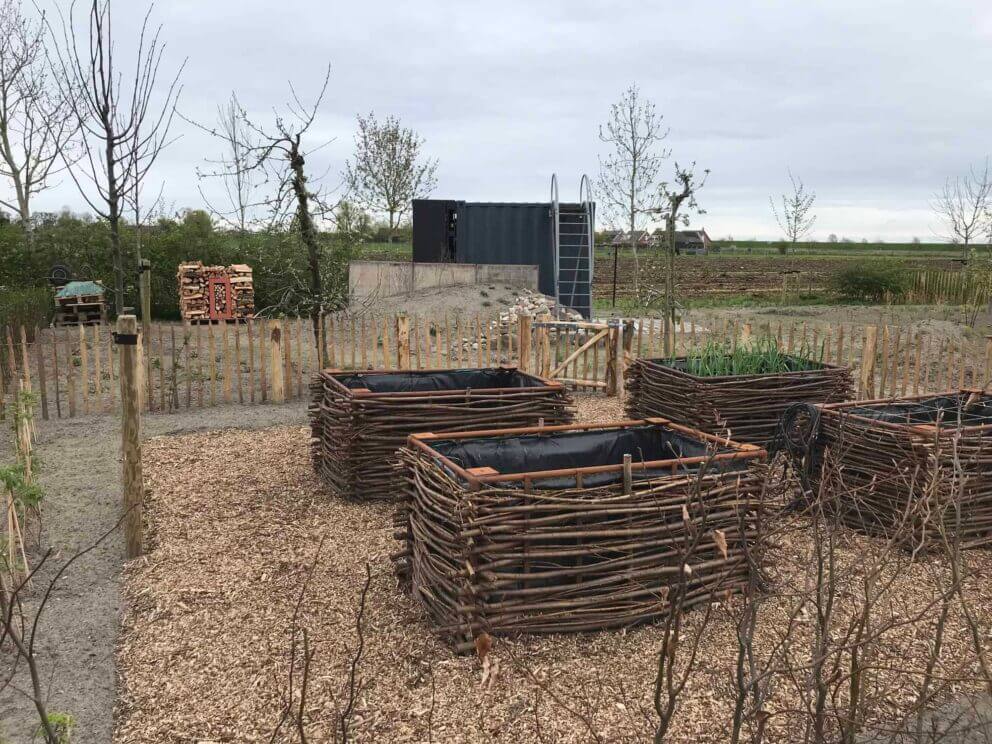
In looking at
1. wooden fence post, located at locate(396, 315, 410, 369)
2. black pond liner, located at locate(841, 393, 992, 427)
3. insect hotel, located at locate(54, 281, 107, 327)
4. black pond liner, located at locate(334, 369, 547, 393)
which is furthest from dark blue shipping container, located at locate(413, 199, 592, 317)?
black pond liner, located at locate(841, 393, 992, 427)

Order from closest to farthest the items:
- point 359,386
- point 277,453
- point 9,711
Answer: point 9,711, point 359,386, point 277,453

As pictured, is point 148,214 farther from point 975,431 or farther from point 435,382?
point 975,431

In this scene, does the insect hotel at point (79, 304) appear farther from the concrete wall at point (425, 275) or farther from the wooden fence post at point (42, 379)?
the wooden fence post at point (42, 379)

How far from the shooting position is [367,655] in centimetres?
391

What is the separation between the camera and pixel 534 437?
16.3 feet

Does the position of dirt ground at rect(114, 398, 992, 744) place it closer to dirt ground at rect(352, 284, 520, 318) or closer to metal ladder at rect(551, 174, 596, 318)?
dirt ground at rect(352, 284, 520, 318)

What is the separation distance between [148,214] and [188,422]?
273cm

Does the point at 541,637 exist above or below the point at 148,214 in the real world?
below

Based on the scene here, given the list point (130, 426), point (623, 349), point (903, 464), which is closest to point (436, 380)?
point (130, 426)

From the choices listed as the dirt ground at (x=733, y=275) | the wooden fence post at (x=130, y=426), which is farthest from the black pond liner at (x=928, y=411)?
the dirt ground at (x=733, y=275)

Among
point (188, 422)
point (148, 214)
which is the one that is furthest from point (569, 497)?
point (148, 214)

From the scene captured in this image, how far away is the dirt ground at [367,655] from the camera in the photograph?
3.32 m

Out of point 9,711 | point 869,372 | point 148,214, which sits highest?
point 148,214

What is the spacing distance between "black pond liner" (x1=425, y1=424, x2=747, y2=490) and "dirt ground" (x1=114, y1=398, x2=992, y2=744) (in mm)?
784
